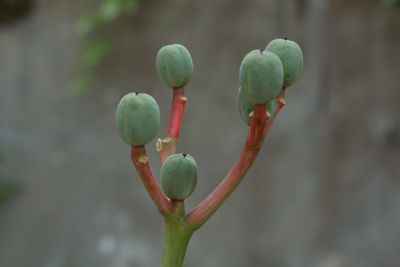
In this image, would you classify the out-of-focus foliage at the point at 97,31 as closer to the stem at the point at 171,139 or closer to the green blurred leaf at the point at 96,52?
the green blurred leaf at the point at 96,52

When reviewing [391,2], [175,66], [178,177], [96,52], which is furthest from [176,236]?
[96,52]

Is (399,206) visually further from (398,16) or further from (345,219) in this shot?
(398,16)

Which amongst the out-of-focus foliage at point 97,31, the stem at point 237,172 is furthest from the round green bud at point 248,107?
the out-of-focus foliage at point 97,31

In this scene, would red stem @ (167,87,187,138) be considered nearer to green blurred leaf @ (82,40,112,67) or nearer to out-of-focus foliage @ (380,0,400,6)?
out-of-focus foliage @ (380,0,400,6)

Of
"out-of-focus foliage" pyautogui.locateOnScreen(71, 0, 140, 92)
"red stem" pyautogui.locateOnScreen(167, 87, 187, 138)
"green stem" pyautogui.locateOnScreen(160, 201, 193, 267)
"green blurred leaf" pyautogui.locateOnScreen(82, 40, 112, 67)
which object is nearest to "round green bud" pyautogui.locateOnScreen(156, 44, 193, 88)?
"red stem" pyautogui.locateOnScreen(167, 87, 187, 138)

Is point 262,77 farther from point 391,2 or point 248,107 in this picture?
point 391,2

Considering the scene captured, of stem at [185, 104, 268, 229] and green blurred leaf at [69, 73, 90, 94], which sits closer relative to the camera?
stem at [185, 104, 268, 229]

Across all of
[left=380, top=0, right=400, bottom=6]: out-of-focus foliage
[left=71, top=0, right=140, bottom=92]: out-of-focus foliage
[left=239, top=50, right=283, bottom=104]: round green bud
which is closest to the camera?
[left=239, top=50, right=283, bottom=104]: round green bud
